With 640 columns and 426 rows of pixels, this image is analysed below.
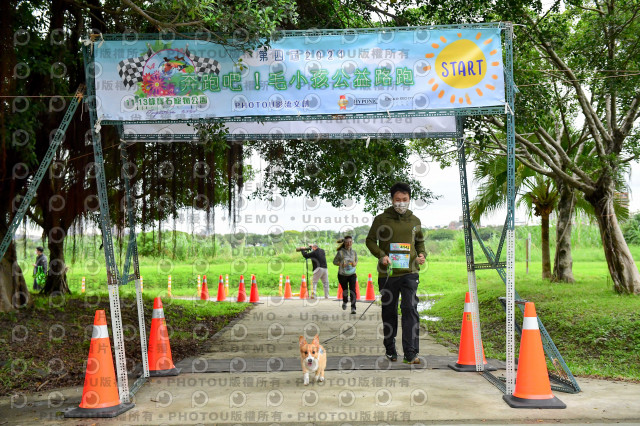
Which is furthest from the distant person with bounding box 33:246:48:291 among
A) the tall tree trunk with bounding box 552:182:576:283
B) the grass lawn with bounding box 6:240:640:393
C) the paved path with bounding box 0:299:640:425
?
the tall tree trunk with bounding box 552:182:576:283

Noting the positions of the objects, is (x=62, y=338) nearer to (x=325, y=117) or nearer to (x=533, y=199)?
(x=325, y=117)

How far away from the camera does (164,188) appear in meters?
10.8

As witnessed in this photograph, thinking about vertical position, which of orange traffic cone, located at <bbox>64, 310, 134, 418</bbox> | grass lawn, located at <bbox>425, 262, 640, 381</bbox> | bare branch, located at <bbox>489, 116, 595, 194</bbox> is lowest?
grass lawn, located at <bbox>425, 262, 640, 381</bbox>

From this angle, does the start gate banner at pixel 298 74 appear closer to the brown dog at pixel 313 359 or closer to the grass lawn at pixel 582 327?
the brown dog at pixel 313 359

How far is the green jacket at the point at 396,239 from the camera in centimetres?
718

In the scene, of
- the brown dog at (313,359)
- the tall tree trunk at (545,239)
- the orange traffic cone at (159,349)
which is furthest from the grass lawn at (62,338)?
the tall tree trunk at (545,239)

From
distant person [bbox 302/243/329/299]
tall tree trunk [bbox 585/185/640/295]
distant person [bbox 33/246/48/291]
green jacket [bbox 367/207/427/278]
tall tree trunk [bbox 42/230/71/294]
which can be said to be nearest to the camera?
green jacket [bbox 367/207/427/278]

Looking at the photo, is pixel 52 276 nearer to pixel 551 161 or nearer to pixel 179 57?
pixel 179 57

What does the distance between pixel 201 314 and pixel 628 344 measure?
9.06 m

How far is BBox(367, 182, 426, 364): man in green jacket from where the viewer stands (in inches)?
281

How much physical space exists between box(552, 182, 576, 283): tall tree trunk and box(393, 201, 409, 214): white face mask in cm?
990

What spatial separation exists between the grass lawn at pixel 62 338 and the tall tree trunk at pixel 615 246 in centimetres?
851

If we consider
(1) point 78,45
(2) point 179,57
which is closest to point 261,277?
(1) point 78,45

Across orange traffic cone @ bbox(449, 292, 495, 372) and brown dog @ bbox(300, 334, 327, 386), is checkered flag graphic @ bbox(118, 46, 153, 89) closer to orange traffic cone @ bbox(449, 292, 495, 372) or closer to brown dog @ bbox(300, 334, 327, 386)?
brown dog @ bbox(300, 334, 327, 386)
